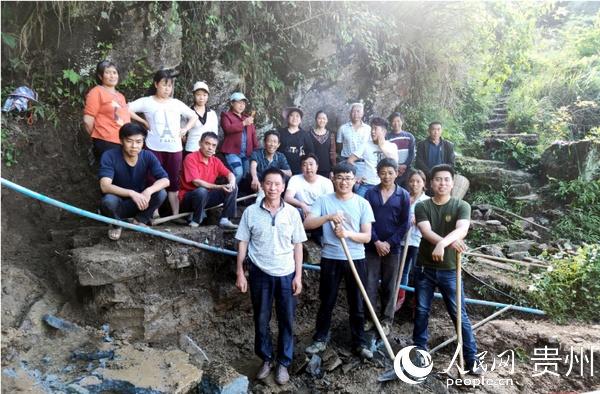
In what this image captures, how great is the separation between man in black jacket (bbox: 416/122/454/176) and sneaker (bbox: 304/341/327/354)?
134 inches

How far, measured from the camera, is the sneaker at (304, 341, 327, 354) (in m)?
4.40

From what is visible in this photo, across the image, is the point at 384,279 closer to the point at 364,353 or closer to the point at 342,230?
the point at 364,353

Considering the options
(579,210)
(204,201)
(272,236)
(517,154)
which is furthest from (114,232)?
(517,154)

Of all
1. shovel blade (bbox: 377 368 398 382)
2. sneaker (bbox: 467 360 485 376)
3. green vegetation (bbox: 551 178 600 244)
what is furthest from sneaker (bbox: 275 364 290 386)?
green vegetation (bbox: 551 178 600 244)

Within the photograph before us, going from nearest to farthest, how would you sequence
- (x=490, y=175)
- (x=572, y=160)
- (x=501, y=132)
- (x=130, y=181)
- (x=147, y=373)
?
(x=147, y=373) < (x=130, y=181) < (x=572, y=160) < (x=490, y=175) < (x=501, y=132)

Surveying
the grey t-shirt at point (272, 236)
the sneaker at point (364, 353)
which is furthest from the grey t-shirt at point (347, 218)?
the sneaker at point (364, 353)

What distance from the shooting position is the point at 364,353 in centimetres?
443

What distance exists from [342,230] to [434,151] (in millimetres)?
3308

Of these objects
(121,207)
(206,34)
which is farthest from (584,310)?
(206,34)

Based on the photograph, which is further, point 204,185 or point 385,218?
point 204,185

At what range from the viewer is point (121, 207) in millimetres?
4082

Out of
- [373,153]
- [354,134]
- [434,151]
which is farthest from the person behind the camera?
[434,151]

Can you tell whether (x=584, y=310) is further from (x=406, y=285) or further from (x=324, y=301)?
(x=324, y=301)

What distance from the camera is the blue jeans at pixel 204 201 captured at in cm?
472
